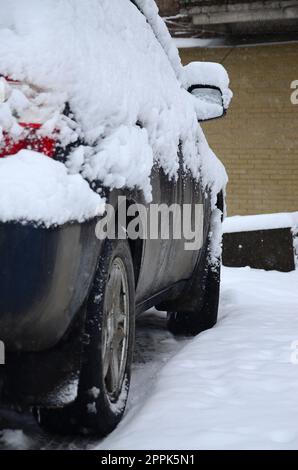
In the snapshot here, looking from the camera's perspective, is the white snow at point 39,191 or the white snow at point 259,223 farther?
the white snow at point 259,223

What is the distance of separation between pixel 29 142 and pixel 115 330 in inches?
37.1

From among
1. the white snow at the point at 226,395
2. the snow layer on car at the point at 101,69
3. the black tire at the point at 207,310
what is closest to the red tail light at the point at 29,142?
the snow layer on car at the point at 101,69

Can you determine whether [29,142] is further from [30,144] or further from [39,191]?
[39,191]

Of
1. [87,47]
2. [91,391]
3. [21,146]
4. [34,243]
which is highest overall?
[87,47]

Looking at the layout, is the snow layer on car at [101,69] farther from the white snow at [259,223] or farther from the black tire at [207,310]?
the white snow at [259,223]

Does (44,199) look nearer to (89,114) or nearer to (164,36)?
(89,114)

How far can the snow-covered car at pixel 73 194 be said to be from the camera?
2164 mm

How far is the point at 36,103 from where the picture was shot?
2.28 m

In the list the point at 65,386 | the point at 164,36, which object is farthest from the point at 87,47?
the point at 164,36

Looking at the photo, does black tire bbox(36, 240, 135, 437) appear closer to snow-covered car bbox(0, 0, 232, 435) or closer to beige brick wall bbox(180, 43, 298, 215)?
snow-covered car bbox(0, 0, 232, 435)

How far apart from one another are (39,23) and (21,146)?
16.3 inches

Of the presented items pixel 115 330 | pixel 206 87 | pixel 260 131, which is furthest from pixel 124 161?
pixel 260 131

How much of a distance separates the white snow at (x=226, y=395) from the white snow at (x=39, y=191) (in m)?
0.79

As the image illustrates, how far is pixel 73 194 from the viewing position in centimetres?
225
